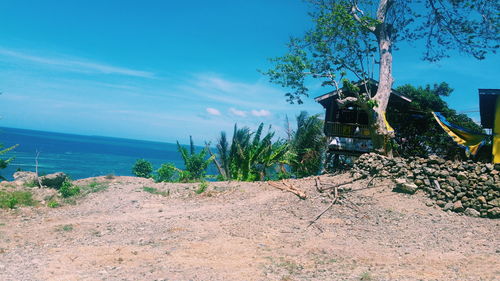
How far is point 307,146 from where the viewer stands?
20.0 metres

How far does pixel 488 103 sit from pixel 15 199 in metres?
15.5

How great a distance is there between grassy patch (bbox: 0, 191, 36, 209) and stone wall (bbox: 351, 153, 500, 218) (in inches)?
455

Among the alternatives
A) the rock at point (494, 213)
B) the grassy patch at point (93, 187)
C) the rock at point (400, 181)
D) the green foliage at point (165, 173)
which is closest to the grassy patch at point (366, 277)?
the rock at point (494, 213)

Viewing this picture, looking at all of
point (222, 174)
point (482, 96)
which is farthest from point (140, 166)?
point (482, 96)

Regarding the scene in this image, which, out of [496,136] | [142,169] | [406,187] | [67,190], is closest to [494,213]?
[406,187]

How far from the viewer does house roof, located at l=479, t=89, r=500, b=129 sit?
11.0 metres

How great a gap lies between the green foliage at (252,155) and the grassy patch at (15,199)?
8.18 m

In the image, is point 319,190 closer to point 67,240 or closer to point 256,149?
point 256,149

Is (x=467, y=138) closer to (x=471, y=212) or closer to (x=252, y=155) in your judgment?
(x=471, y=212)

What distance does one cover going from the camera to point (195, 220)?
32.8 ft

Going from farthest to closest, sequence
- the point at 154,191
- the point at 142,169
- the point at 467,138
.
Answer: the point at 142,169
the point at 154,191
the point at 467,138

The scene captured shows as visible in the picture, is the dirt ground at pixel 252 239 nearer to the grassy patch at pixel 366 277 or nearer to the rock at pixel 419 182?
the grassy patch at pixel 366 277

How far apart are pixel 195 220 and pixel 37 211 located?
514 centimetres

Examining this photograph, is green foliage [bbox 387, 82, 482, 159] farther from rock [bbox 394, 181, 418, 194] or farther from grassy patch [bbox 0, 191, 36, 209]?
grassy patch [bbox 0, 191, 36, 209]
